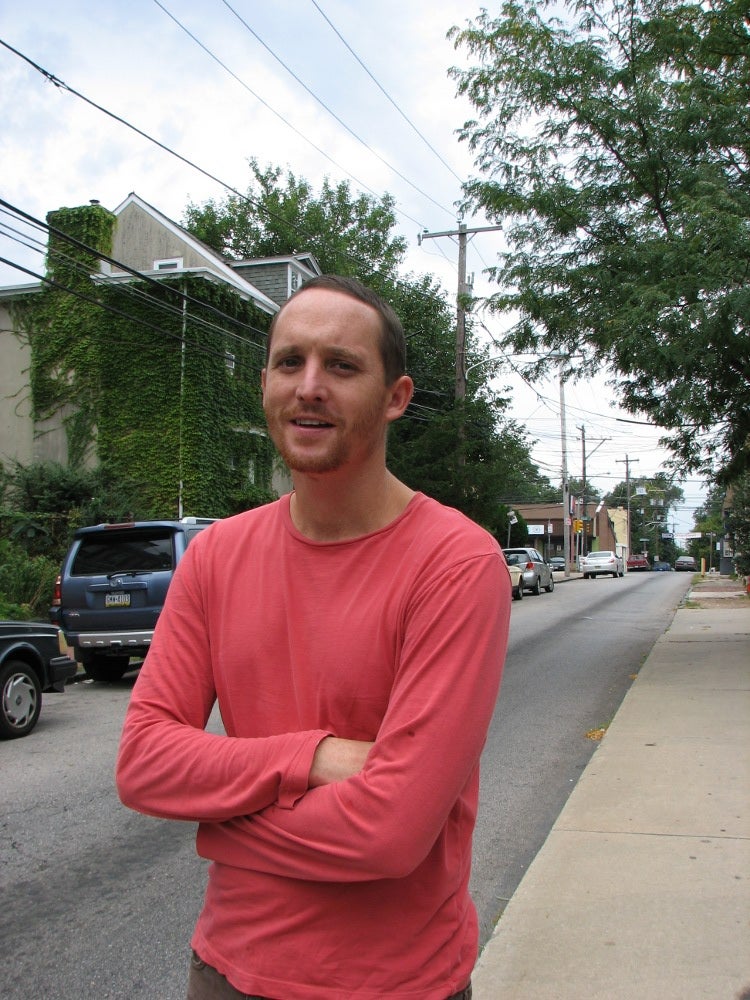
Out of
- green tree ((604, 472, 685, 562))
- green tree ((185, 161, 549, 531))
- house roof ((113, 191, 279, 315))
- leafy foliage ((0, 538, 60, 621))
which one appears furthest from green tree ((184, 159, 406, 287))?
green tree ((604, 472, 685, 562))

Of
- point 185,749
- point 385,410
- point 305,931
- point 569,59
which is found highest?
point 569,59

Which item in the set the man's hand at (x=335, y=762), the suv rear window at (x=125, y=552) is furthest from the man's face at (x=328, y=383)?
the suv rear window at (x=125, y=552)

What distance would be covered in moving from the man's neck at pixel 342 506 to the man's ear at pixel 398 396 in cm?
13

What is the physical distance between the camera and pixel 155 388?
22109mm

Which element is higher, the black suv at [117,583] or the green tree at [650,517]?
the green tree at [650,517]

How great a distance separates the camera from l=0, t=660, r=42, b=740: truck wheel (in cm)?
754

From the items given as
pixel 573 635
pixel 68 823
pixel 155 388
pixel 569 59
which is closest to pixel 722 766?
pixel 68 823

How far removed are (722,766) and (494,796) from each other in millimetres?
1660

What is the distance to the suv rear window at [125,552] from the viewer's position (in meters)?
10.1

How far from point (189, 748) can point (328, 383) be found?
685 mm

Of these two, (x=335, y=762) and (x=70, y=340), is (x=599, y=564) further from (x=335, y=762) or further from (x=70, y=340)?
(x=335, y=762)

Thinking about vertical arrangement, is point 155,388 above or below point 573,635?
above

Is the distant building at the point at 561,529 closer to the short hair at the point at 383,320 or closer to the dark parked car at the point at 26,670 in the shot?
the dark parked car at the point at 26,670

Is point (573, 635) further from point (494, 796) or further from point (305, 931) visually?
point (305, 931)
